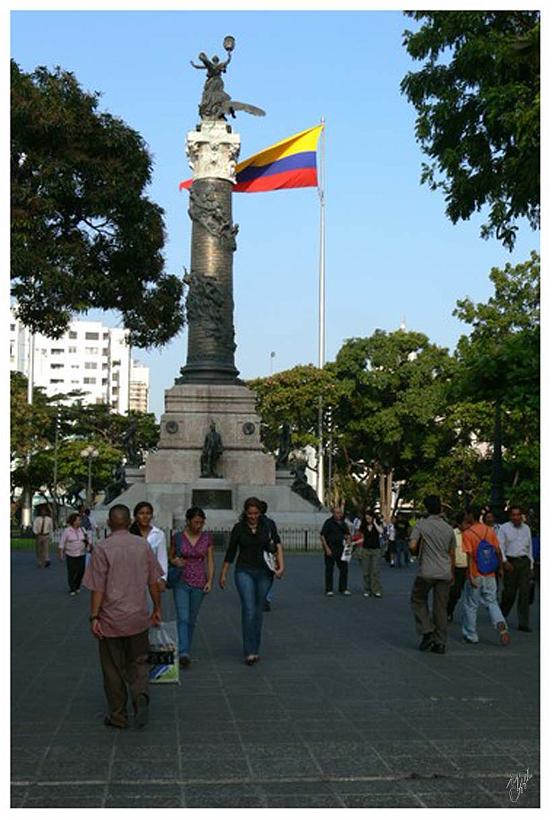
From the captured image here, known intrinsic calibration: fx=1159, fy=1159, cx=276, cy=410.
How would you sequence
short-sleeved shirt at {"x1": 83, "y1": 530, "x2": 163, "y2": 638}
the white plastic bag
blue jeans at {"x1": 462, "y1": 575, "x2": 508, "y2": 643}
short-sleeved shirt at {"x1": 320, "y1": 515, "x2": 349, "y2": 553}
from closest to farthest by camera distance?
short-sleeved shirt at {"x1": 83, "y1": 530, "x2": 163, "y2": 638} → the white plastic bag → blue jeans at {"x1": 462, "y1": 575, "x2": 508, "y2": 643} → short-sleeved shirt at {"x1": 320, "y1": 515, "x2": 349, "y2": 553}

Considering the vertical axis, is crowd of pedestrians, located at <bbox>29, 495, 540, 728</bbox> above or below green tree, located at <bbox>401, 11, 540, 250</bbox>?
below

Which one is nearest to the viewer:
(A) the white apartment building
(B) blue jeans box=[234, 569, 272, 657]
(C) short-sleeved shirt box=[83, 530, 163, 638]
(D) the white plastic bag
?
(C) short-sleeved shirt box=[83, 530, 163, 638]

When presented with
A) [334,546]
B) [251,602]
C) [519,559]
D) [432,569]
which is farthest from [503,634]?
[334,546]

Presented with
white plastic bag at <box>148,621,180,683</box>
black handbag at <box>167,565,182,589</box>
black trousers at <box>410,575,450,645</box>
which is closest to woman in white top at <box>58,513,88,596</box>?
black trousers at <box>410,575,450,645</box>

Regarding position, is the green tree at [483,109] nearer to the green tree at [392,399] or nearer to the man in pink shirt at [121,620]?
the man in pink shirt at [121,620]

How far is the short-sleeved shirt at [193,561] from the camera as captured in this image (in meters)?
11.8

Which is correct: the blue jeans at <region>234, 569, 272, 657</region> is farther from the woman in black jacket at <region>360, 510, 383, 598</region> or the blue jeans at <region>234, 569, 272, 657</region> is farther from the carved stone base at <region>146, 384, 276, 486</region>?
the carved stone base at <region>146, 384, 276, 486</region>

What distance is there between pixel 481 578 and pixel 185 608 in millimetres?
4235

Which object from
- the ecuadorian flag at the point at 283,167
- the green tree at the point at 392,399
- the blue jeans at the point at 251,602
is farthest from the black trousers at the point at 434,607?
the green tree at the point at 392,399

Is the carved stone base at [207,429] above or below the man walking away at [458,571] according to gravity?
above

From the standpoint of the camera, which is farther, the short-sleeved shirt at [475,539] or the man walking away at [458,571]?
the man walking away at [458,571]

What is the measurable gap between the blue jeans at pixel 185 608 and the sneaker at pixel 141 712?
3007 millimetres

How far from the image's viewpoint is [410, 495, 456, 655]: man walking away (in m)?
13.3

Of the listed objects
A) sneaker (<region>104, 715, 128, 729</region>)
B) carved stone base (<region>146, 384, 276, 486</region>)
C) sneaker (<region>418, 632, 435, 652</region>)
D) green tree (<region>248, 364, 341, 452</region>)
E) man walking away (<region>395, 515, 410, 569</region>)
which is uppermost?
green tree (<region>248, 364, 341, 452</region>)
